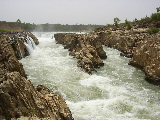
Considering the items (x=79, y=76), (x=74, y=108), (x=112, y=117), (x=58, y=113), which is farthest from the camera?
(x=79, y=76)

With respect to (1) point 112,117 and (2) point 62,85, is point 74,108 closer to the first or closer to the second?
(1) point 112,117

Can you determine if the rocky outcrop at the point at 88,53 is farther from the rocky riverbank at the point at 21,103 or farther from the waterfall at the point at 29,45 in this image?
the rocky riverbank at the point at 21,103

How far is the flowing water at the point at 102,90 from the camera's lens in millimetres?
8906

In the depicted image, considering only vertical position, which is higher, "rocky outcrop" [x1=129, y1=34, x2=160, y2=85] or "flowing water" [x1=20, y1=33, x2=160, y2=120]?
"rocky outcrop" [x1=129, y1=34, x2=160, y2=85]

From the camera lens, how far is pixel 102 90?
1180cm

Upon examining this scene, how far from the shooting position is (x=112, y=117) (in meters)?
8.45

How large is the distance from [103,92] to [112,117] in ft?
10.2

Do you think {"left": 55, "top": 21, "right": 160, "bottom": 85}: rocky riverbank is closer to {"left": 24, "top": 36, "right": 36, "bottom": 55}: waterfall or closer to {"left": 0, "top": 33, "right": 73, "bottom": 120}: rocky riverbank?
{"left": 24, "top": 36, "right": 36, "bottom": 55}: waterfall

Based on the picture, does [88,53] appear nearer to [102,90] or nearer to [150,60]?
[150,60]

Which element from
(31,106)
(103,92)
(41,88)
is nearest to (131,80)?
(103,92)

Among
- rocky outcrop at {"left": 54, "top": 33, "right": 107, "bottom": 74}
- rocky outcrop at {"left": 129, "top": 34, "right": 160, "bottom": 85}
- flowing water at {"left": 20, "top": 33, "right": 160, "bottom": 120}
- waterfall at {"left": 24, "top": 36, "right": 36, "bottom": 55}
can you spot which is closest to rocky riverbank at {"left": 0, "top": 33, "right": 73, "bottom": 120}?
flowing water at {"left": 20, "top": 33, "right": 160, "bottom": 120}

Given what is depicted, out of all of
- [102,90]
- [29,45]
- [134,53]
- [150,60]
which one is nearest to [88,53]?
[134,53]

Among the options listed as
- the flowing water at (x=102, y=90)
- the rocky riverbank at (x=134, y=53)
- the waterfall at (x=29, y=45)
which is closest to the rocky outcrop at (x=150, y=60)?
the rocky riverbank at (x=134, y=53)

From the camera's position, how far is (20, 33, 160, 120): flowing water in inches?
351
